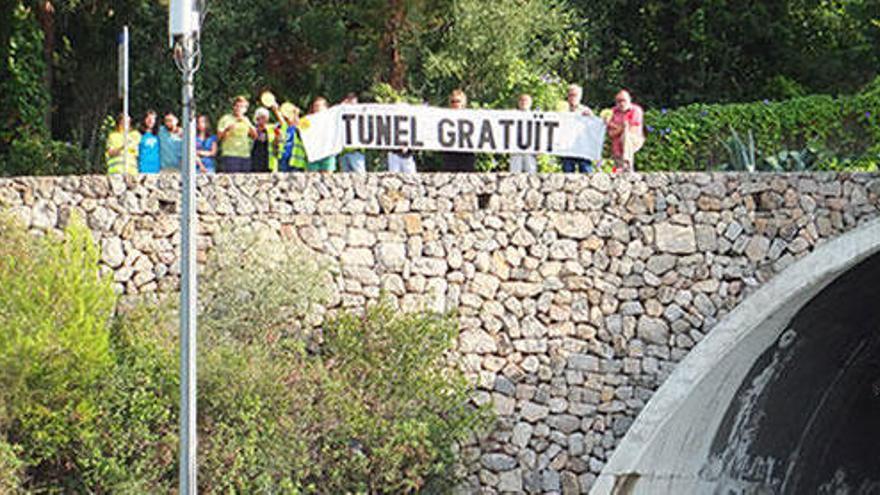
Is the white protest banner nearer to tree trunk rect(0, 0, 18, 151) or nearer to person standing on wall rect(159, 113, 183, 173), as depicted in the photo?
person standing on wall rect(159, 113, 183, 173)

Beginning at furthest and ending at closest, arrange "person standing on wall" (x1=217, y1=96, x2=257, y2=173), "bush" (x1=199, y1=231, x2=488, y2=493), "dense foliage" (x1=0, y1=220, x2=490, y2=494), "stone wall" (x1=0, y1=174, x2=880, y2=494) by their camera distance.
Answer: "person standing on wall" (x1=217, y1=96, x2=257, y2=173) < "stone wall" (x1=0, y1=174, x2=880, y2=494) < "bush" (x1=199, y1=231, x2=488, y2=493) < "dense foliage" (x1=0, y1=220, x2=490, y2=494)

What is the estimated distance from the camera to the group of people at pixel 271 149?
2378 cm

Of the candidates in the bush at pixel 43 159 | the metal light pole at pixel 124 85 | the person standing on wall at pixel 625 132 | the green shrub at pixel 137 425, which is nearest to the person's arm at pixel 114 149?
the metal light pole at pixel 124 85

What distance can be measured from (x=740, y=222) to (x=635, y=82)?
38.0ft

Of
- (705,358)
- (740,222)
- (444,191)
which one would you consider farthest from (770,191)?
(444,191)

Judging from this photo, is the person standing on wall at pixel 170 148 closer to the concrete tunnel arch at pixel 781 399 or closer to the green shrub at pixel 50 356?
the green shrub at pixel 50 356

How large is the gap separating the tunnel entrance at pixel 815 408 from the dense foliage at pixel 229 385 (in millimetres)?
3980

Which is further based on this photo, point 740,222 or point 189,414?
point 740,222

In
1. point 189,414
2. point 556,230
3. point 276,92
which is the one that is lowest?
point 189,414

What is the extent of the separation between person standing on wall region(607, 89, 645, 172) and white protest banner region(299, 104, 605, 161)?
239mm

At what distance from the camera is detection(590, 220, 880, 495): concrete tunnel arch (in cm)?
2247

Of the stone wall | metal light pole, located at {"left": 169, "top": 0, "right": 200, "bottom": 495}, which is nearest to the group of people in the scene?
the stone wall

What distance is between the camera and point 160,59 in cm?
3102

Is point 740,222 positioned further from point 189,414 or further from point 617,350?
point 189,414
